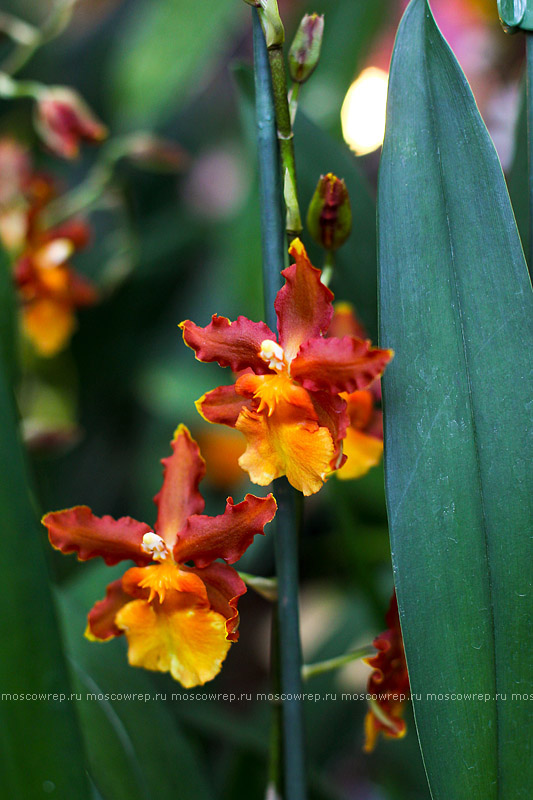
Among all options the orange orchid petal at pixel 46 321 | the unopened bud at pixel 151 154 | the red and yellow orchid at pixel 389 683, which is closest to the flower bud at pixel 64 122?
the unopened bud at pixel 151 154

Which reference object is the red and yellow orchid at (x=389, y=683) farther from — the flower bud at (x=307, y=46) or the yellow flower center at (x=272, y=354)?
the flower bud at (x=307, y=46)

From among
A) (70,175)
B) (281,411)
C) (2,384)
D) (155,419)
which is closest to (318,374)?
(281,411)

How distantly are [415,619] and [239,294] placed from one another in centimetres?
56

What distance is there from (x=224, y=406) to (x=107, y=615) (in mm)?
122

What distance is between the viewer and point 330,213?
34cm

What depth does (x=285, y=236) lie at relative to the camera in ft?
Answer: 1.08

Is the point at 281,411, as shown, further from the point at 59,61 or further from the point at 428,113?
the point at 59,61

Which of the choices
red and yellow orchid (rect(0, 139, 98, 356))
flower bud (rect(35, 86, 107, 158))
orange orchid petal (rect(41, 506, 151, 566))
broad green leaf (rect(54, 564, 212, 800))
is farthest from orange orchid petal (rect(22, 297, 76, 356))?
orange orchid petal (rect(41, 506, 151, 566))

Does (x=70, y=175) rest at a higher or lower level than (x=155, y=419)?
higher

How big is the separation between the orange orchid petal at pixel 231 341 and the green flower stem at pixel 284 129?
5 centimetres

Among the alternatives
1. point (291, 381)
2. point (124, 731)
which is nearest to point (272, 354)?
point (291, 381)

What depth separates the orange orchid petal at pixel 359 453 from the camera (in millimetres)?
369

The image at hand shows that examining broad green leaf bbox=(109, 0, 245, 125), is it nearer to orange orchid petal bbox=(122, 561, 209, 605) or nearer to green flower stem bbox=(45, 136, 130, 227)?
green flower stem bbox=(45, 136, 130, 227)

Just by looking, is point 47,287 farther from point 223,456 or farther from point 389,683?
point 389,683
